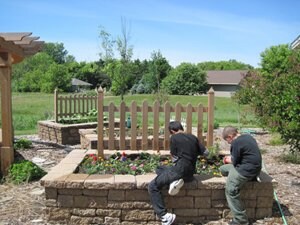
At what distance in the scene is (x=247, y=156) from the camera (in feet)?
13.2

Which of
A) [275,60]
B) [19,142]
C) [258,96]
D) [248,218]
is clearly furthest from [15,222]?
[275,60]

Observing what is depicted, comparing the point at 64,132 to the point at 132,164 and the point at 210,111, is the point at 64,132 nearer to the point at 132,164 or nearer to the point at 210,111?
the point at 132,164

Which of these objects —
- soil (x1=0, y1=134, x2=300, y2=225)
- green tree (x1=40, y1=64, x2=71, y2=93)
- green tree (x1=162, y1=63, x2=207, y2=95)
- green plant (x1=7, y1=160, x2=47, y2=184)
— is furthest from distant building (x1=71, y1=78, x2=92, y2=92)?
green plant (x1=7, y1=160, x2=47, y2=184)

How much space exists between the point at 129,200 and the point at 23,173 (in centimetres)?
259

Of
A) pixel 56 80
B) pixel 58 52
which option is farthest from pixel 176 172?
Answer: pixel 58 52

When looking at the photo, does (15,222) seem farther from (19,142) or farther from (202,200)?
(19,142)

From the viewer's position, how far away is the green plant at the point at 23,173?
5.79m

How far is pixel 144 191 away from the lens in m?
4.12

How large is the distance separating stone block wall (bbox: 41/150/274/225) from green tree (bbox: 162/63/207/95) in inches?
1762

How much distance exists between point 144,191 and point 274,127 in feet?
12.4

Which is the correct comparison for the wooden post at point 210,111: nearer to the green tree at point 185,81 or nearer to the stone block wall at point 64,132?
the stone block wall at point 64,132

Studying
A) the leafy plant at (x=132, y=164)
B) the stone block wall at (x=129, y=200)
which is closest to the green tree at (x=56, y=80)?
the leafy plant at (x=132, y=164)

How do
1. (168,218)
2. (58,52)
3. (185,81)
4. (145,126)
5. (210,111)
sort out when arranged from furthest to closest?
(58,52)
(185,81)
(145,126)
(210,111)
(168,218)

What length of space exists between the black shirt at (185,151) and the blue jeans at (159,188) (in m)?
0.10
